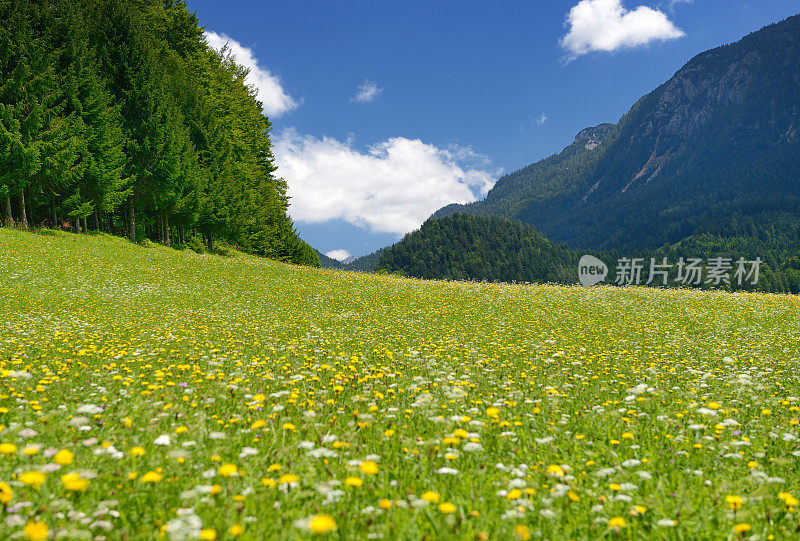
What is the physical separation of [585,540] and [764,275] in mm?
226273

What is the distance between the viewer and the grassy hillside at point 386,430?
285 cm

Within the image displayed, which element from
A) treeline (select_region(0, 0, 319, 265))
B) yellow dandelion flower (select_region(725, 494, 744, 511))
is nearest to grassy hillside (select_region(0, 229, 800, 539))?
yellow dandelion flower (select_region(725, 494, 744, 511))

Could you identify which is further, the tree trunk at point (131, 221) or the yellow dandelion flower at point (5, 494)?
the tree trunk at point (131, 221)

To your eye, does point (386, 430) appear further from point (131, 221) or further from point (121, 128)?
point (131, 221)

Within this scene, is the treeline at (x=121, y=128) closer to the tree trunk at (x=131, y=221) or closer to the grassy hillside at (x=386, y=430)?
the tree trunk at (x=131, y=221)

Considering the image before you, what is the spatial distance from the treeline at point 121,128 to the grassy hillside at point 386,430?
2096cm

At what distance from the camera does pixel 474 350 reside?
962 cm

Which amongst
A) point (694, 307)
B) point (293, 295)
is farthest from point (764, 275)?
point (293, 295)

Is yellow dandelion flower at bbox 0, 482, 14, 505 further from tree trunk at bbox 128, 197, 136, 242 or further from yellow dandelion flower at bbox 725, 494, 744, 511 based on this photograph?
tree trunk at bbox 128, 197, 136, 242

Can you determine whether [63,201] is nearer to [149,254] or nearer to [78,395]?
[149,254]

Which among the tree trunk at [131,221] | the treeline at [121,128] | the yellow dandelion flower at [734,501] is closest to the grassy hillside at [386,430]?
the yellow dandelion flower at [734,501]

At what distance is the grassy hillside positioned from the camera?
9.35ft

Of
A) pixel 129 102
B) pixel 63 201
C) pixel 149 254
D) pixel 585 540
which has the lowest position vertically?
pixel 585 540

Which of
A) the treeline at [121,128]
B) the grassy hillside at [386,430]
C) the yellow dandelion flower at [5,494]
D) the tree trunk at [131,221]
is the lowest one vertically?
the grassy hillside at [386,430]
